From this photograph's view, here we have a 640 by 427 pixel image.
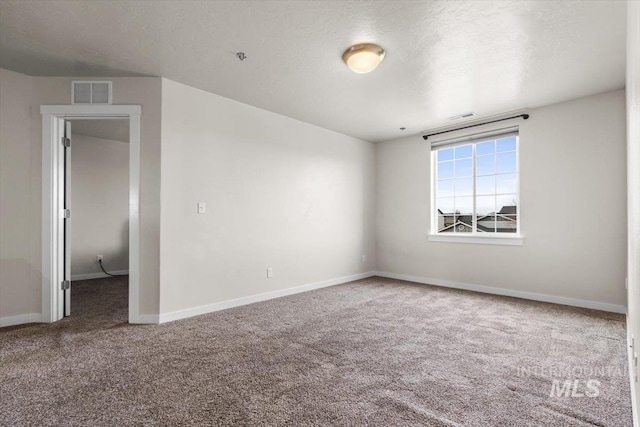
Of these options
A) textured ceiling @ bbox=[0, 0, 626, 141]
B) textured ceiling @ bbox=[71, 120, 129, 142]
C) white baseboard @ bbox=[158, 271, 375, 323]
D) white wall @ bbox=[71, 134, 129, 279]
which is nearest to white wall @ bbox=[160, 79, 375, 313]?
white baseboard @ bbox=[158, 271, 375, 323]

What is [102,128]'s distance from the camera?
538cm

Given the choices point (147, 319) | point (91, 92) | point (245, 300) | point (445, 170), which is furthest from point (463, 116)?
point (147, 319)

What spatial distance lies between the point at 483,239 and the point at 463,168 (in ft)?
3.87

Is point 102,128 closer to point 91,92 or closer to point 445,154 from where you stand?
point 91,92

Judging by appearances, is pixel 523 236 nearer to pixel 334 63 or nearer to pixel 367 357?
pixel 367 357

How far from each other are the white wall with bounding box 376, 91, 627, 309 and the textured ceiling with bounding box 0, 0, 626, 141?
0.40 m

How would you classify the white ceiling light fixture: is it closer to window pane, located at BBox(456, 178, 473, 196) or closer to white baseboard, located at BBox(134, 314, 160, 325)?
window pane, located at BBox(456, 178, 473, 196)

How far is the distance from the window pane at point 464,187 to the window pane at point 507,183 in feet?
1.31

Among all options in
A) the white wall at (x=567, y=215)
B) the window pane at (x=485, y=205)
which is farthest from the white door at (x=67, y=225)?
the window pane at (x=485, y=205)

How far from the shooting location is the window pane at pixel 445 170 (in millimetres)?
5203

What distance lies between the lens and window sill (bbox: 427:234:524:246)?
14.3ft

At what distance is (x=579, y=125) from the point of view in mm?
3869

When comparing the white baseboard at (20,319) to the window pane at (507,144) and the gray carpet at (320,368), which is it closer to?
the gray carpet at (320,368)

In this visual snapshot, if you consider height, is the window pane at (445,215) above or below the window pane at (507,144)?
below
